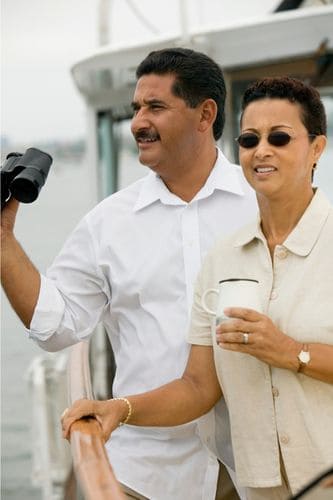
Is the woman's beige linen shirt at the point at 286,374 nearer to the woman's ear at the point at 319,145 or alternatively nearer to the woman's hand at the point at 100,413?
the woman's ear at the point at 319,145

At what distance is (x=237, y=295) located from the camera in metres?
2.46

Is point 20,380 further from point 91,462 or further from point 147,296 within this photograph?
point 91,462

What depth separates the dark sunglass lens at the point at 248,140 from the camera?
2.62 m

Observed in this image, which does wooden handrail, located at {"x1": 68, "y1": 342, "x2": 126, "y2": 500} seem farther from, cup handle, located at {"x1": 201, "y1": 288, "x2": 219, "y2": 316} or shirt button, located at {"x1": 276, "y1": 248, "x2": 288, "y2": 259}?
shirt button, located at {"x1": 276, "y1": 248, "x2": 288, "y2": 259}

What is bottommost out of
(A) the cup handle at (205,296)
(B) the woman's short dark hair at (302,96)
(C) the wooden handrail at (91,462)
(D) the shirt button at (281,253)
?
(C) the wooden handrail at (91,462)

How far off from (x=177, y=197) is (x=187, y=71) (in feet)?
1.46

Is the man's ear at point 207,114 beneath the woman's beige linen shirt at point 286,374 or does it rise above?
above

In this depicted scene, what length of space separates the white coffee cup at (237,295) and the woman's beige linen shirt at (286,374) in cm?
9

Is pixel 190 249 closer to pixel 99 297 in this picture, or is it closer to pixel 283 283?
pixel 99 297

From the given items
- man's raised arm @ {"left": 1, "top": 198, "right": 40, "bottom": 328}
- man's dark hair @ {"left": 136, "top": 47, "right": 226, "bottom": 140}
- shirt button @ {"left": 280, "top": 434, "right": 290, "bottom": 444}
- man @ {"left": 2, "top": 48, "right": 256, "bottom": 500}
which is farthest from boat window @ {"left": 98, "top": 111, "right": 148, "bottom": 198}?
shirt button @ {"left": 280, "top": 434, "right": 290, "bottom": 444}

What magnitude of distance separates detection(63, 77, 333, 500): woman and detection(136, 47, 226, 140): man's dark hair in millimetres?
745

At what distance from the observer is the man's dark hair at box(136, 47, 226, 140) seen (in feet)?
11.2

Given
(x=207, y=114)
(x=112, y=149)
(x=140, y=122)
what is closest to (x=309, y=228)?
(x=140, y=122)

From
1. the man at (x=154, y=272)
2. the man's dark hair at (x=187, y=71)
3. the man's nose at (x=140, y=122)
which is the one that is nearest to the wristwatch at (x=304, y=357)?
the man at (x=154, y=272)
